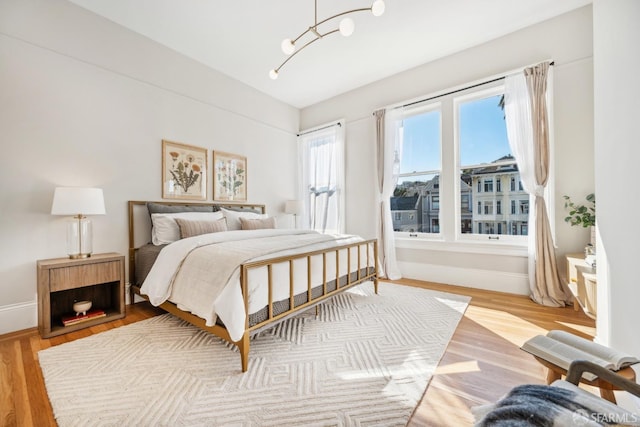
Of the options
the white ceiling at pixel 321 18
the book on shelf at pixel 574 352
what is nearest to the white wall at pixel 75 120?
the white ceiling at pixel 321 18

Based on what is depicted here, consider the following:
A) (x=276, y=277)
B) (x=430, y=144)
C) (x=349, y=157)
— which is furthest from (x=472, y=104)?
(x=276, y=277)

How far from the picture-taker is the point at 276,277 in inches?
75.8

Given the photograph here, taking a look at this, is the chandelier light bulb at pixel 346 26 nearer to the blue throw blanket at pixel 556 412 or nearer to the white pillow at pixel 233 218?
the blue throw blanket at pixel 556 412

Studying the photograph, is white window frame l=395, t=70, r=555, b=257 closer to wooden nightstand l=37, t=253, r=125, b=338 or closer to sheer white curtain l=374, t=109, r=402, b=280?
sheer white curtain l=374, t=109, r=402, b=280

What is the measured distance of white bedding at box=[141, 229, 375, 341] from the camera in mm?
1697

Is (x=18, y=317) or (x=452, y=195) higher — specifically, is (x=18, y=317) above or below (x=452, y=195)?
below

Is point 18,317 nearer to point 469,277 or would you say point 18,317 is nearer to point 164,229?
point 164,229

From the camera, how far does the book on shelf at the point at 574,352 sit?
3.32ft

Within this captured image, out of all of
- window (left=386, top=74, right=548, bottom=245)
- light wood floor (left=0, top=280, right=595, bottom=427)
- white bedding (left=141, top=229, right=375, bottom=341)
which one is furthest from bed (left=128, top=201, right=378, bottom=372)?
window (left=386, top=74, right=548, bottom=245)

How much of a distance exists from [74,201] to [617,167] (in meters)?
3.97

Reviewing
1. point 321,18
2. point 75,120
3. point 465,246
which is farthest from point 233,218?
point 465,246

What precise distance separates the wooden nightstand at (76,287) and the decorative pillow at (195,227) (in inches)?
23.7

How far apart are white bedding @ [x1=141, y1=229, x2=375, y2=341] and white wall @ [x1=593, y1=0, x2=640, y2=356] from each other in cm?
190

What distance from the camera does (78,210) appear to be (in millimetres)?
2299
